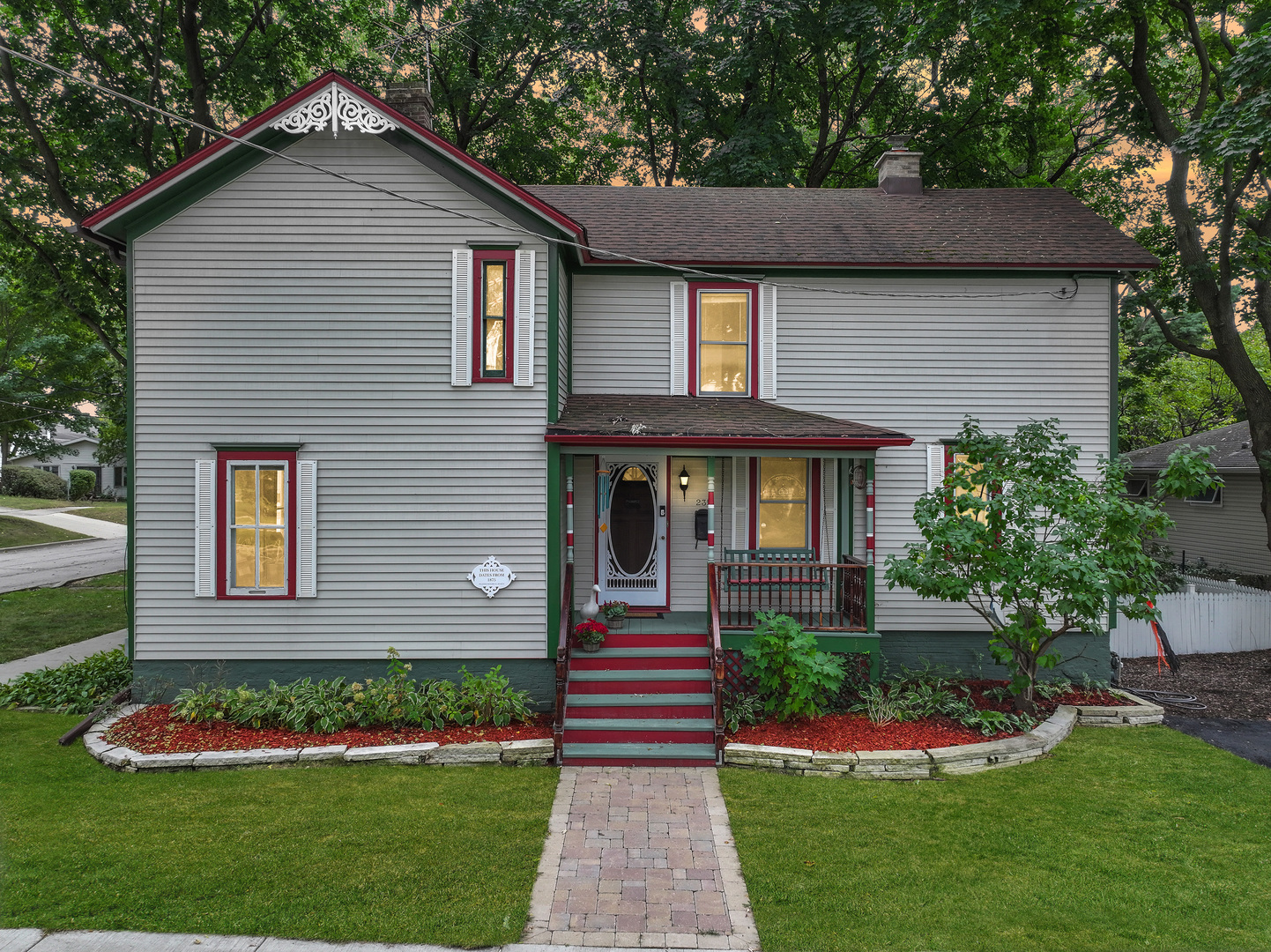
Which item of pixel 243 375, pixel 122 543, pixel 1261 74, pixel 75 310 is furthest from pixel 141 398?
pixel 122 543

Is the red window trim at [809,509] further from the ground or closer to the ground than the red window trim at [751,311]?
closer to the ground

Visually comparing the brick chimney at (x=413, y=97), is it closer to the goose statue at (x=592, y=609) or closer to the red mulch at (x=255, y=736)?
the goose statue at (x=592, y=609)

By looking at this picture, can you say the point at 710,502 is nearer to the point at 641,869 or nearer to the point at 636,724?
the point at 636,724

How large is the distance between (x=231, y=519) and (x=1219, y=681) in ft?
48.9

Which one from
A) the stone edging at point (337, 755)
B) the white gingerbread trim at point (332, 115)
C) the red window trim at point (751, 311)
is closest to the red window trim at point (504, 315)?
the white gingerbread trim at point (332, 115)

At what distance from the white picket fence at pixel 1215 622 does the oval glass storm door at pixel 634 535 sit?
893 centimetres

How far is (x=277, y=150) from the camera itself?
8492 mm

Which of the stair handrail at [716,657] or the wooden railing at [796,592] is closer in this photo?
the stair handrail at [716,657]

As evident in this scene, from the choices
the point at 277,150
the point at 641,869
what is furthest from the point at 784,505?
the point at 277,150

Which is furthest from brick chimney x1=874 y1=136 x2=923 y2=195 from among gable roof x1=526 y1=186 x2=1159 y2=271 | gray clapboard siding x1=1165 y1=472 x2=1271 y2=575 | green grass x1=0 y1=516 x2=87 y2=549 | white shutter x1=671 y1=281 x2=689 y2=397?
green grass x1=0 y1=516 x2=87 y2=549

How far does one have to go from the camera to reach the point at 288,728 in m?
7.81

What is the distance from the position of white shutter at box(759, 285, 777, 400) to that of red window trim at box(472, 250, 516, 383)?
3.83 meters

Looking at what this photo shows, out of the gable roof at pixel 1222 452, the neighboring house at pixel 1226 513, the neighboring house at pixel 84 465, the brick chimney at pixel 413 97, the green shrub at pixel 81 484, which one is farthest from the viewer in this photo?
the neighboring house at pixel 84 465

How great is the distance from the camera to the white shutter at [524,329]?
8.55m
